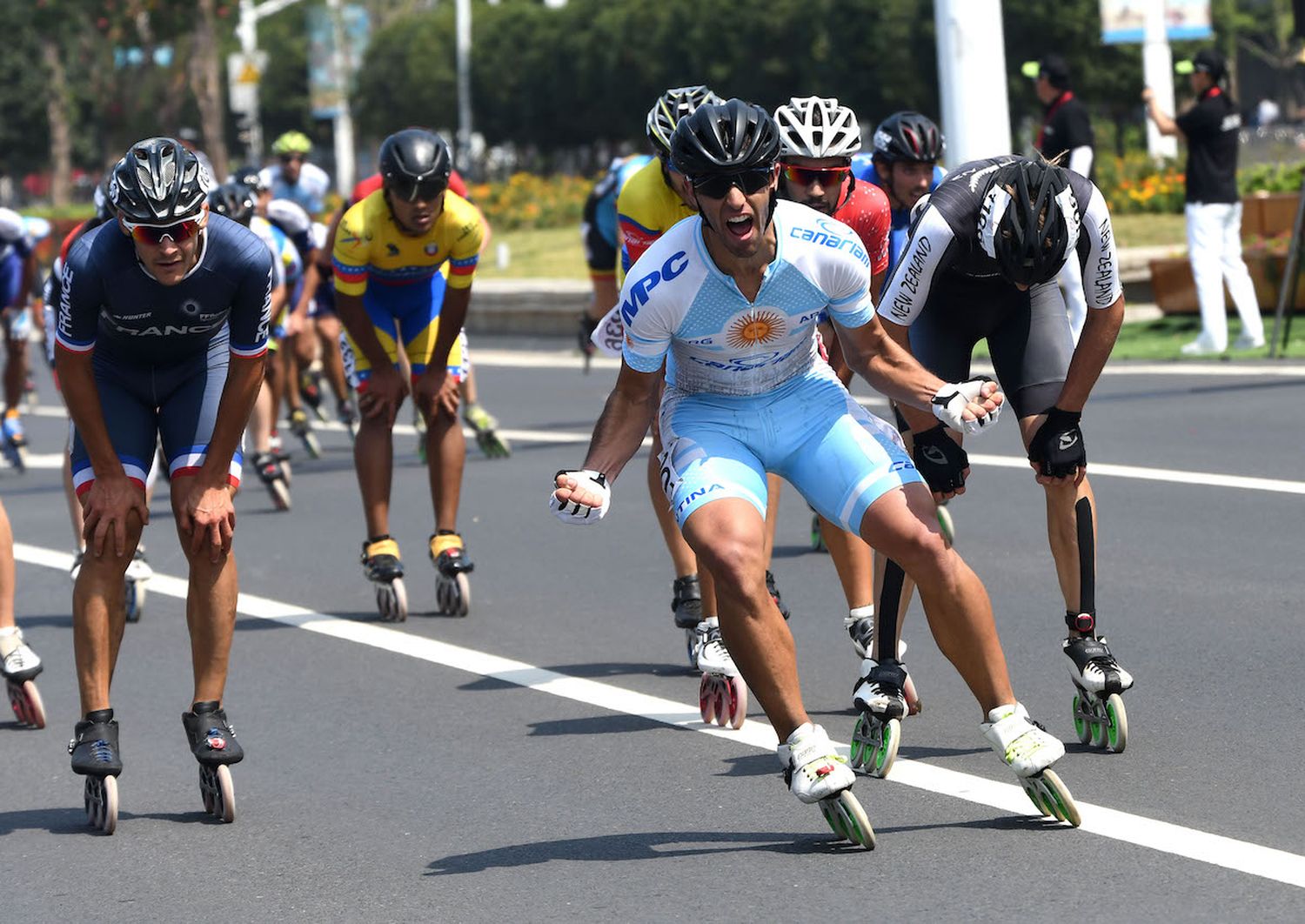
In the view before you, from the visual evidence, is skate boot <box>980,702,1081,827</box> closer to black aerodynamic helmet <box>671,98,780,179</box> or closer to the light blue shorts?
the light blue shorts

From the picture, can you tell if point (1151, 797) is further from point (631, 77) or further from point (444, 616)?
point (631, 77)

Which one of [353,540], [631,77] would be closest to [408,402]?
[353,540]

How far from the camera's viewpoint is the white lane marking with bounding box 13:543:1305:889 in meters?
5.57

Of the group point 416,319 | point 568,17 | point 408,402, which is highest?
point 568,17

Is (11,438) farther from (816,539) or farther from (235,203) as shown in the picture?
(816,539)

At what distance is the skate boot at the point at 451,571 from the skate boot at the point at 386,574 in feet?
0.54

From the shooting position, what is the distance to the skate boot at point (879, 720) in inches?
253

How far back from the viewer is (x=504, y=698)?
8125 mm

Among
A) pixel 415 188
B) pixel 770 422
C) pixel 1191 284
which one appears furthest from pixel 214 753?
pixel 1191 284

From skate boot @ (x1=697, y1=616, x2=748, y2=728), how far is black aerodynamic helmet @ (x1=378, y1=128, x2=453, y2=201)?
111 inches

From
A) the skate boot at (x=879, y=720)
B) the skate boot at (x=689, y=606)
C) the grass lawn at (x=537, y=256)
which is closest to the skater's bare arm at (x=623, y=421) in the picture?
the skate boot at (x=879, y=720)

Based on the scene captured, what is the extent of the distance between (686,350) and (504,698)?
236cm

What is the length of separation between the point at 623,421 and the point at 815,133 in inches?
71.6

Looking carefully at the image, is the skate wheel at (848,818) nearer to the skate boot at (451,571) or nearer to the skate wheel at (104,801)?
the skate wheel at (104,801)
